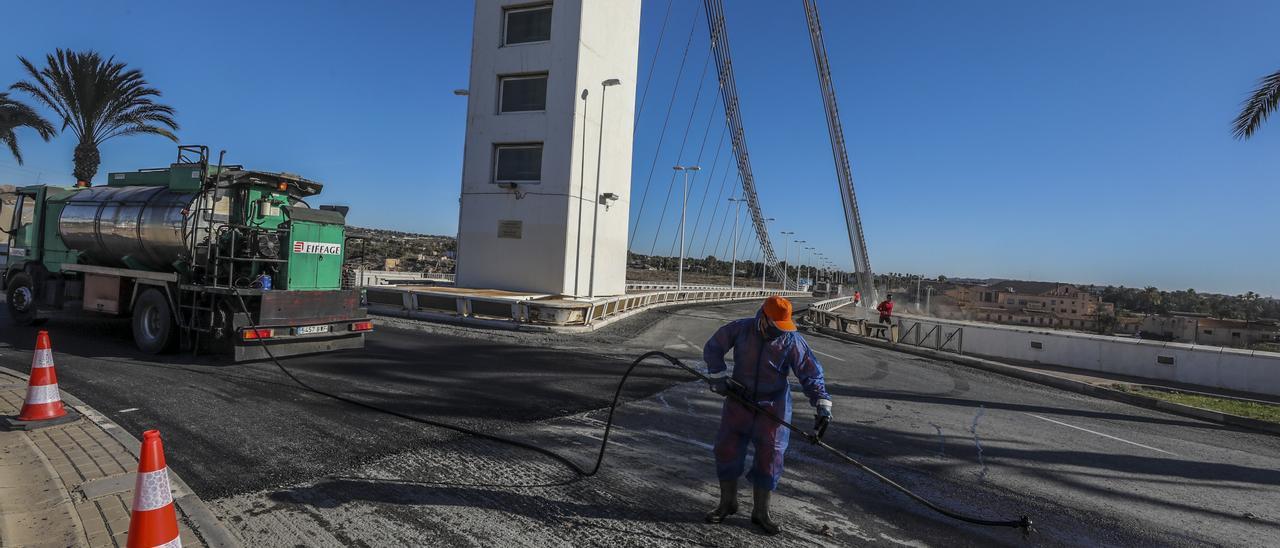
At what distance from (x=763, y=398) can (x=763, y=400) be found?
1cm

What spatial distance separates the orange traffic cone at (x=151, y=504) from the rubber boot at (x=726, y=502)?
10.1 ft

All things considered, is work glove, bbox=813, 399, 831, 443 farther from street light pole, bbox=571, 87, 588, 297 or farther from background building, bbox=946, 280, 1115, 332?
background building, bbox=946, 280, 1115, 332

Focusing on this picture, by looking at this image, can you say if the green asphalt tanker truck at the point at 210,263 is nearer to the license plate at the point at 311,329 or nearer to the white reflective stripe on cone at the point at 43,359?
the license plate at the point at 311,329

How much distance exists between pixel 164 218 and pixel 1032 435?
12708mm

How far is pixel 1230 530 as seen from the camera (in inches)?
191

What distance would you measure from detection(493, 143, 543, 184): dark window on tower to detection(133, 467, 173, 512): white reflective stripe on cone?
19.7m

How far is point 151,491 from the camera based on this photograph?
294 centimetres

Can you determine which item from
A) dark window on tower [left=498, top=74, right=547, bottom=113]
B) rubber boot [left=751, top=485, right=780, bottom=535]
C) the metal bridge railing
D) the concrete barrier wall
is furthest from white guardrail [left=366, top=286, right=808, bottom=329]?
the concrete barrier wall

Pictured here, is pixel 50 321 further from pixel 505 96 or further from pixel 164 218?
pixel 505 96

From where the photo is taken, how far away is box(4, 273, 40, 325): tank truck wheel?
455 inches

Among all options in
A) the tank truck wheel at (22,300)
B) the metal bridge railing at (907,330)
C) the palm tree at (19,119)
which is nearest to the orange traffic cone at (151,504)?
the tank truck wheel at (22,300)

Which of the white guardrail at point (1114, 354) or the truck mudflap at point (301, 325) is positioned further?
the white guardrail at point (1114, 354)

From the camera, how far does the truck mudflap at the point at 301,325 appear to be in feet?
29.1

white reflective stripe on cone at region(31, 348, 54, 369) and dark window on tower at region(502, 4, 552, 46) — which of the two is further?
dark window on tower at region(502, 4, 552, 46)
